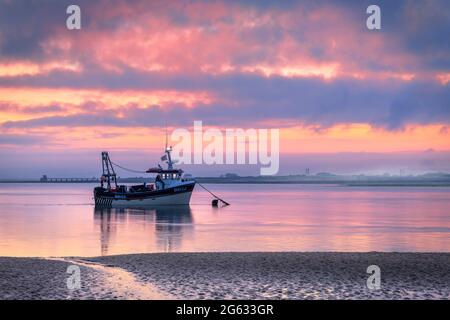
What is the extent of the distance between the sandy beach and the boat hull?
6164cm

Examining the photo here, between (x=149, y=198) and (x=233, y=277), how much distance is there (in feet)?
228

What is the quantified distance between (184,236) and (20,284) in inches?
1123

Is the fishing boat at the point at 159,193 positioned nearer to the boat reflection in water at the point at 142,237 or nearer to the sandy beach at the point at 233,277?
the boat reflection in water at the point at 142,237

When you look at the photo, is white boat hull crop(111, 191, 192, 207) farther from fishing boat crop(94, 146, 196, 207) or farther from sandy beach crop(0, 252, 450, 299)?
sandy beach crop(0, 252, 450, 299)

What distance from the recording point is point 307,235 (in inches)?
1812

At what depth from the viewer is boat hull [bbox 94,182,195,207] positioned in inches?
3410

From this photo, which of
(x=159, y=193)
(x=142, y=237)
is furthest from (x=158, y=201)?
(x=142, y=237)

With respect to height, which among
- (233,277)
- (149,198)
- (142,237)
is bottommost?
(142,237)

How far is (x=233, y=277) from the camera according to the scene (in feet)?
60.8

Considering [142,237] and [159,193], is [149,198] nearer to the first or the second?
[159,193]

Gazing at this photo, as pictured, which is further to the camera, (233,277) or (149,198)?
(149,198)

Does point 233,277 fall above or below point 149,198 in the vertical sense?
above

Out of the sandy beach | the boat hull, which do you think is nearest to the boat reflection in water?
the sandy beach
